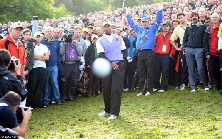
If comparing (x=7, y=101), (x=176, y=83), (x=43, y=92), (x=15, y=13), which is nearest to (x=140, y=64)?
(x=176, y=83)

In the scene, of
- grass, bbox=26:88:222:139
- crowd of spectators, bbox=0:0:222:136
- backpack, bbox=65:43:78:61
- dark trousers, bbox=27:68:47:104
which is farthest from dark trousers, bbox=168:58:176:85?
dark trousers, bbox=27:68:47:104

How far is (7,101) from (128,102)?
600 cm

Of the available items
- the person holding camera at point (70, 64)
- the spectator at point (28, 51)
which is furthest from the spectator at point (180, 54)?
the spectator at point (28, 51)

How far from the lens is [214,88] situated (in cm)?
1059

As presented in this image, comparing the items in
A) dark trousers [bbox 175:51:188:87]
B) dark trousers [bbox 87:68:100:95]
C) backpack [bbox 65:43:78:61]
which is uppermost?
backpack [bbox 65:43:78:61]

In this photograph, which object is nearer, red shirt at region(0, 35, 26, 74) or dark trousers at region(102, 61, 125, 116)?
red shirt at region(0, 35, 26, 74)

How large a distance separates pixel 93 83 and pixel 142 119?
4.36m

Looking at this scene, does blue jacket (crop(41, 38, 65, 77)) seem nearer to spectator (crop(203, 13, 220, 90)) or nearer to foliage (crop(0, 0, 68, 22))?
spectator (crop(203, 13, 220, 90))

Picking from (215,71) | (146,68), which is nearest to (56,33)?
(146,68)

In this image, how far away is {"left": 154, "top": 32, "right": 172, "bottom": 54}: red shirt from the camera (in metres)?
11.5

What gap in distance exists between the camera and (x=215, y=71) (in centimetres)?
1059

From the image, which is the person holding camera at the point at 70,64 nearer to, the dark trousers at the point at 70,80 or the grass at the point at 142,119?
the dark trousers at the point at 70,80

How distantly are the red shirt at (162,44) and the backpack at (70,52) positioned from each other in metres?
2.41

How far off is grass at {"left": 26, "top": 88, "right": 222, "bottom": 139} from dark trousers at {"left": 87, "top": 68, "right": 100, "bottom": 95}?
4.00 feet
